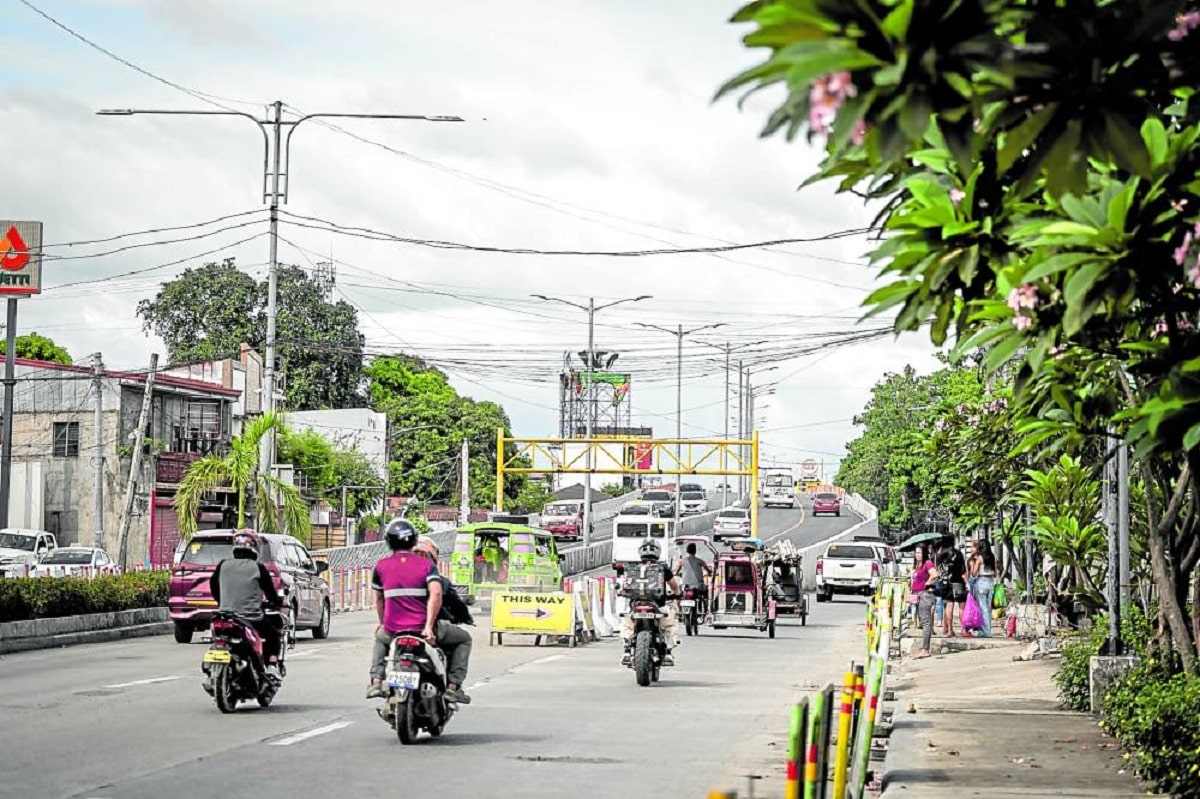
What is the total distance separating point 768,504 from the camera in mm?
128750

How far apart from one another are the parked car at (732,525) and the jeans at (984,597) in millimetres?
55651

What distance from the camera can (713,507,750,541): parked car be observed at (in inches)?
3565

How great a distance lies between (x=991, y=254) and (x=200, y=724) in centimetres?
1190

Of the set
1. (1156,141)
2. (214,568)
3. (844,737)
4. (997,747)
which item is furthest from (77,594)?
(1156,141)

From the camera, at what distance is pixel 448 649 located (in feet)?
51.0

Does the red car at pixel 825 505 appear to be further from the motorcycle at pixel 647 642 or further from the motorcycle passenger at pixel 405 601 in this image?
the motorcycle passenger at pixel 405 601

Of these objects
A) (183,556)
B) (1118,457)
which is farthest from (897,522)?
(1118,457)

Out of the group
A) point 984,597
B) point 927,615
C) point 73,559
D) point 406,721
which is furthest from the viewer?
point 73,559

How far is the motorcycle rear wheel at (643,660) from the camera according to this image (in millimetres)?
22359

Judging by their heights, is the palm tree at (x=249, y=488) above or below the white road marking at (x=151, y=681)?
above

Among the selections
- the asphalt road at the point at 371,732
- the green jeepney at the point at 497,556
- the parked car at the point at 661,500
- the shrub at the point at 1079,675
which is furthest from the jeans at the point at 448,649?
the parked car at the point at 661,500

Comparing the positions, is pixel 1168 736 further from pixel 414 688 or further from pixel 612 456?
pixel 612 456

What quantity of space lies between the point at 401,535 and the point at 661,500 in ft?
340

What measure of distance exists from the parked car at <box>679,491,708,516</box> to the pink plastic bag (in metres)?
86.0
